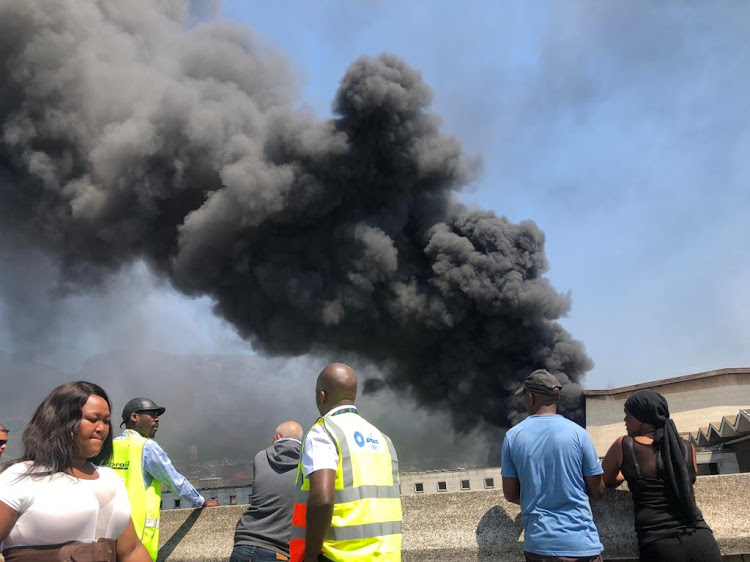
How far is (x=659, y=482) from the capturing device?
270cm

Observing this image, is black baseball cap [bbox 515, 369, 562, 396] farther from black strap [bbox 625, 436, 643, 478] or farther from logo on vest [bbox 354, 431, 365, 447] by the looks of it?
logo on vest [bbox 354, 431, 365, 447]

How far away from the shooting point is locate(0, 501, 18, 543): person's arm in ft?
5.88

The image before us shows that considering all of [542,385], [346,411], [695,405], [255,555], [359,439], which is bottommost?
[255,555]

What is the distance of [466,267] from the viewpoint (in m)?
26.9

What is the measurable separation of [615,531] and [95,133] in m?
31.4

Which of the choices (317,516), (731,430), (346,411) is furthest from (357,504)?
(731,430)

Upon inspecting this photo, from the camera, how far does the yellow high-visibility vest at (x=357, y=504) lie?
7.17ft

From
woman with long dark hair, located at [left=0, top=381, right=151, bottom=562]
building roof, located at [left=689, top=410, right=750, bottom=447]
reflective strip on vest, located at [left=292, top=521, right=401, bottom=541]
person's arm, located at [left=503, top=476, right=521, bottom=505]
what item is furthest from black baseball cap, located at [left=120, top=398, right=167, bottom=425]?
building roof, located at [left=689, top=410, right=750, bottom=447]

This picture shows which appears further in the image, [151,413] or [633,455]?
[151,413]

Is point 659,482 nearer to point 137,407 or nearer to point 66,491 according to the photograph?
point 66,491

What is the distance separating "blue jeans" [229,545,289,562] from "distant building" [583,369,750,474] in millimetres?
19999

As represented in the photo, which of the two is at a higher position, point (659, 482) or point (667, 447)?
point (667, 447)

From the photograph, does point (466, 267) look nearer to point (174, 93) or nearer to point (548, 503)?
point (174, 93)

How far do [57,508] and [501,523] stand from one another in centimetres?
217
